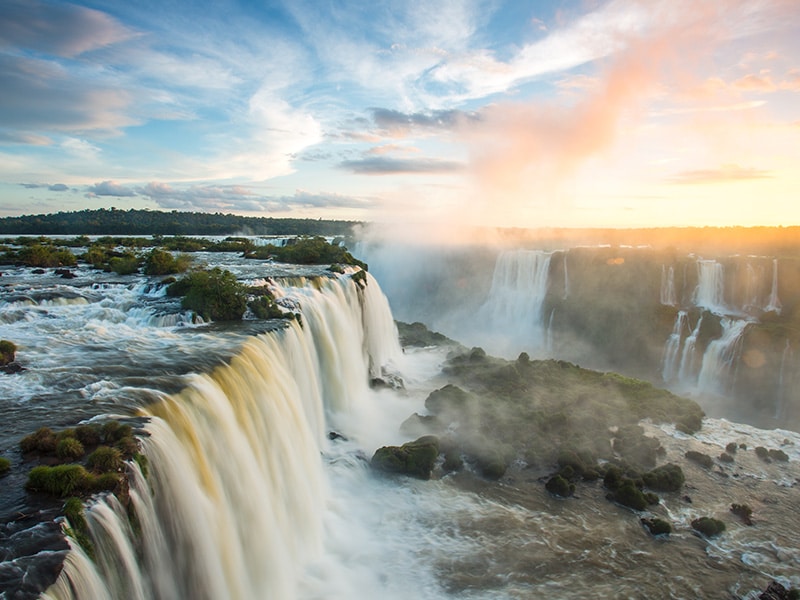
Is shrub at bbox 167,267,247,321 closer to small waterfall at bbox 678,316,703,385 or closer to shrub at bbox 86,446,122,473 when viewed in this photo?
shrub at bbox 86,446,122,473

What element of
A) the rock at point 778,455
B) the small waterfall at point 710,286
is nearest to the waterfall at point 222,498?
the rock at point 778,455

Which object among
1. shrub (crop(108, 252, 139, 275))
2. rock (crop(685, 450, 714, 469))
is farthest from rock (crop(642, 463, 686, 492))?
shrub (crop(108, 252, 139, 275))

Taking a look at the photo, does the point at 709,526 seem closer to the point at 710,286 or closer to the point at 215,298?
the point at 215,298

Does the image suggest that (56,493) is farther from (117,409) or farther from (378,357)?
(378,357)

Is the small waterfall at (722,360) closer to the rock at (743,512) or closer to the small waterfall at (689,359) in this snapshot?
the small waterfall at (689,359)

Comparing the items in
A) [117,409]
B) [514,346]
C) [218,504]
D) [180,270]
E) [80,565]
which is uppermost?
[180,270]

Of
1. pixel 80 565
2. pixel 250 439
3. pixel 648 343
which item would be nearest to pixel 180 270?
pixel 250 439
